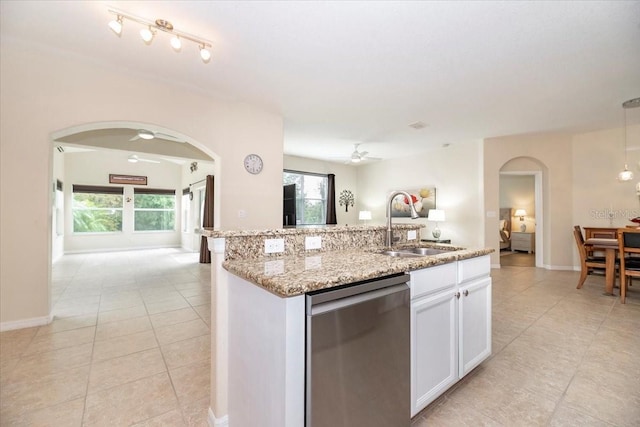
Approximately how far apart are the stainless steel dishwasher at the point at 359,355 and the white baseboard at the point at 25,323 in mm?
3239

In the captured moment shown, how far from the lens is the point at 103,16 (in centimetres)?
212

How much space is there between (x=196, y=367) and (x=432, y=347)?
65.5 inches

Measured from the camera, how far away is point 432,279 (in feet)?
4.68

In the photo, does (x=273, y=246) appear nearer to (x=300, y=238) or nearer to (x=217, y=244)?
(x=300, y=238)

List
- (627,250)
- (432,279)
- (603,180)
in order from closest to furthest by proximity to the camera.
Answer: (432,279), (627,250), (603,180)

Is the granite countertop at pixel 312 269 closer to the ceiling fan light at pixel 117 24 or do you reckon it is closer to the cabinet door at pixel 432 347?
the cabinet door at pixel 432 347

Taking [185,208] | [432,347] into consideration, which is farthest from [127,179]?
[432,347]

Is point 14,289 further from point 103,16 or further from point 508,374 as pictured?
point 508,374

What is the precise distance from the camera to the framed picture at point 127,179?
8.23 meters

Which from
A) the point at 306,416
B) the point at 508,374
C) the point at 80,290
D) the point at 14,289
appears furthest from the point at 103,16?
the point at 508,374

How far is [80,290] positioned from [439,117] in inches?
242

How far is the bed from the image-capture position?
319 inches

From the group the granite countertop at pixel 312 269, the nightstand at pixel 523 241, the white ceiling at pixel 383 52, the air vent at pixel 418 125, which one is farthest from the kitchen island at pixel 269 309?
the nightstand at pixel 523 241

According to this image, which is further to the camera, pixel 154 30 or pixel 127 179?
pixel 127 179
